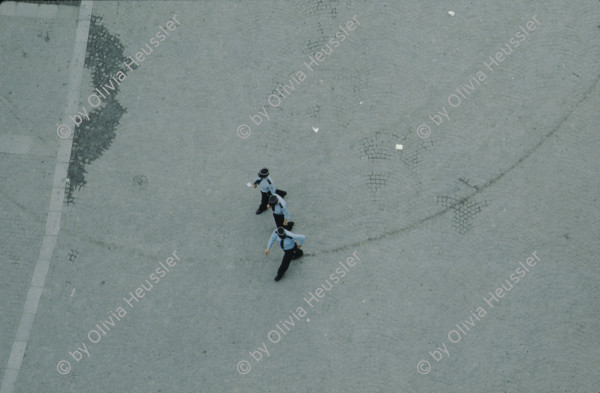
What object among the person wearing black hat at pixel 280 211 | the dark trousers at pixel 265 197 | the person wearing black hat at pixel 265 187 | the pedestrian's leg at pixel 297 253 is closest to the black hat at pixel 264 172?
the person wearing black hat at pixel 265 187

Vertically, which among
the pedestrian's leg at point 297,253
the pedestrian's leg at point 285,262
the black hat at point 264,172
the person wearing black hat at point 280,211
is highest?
the black hat at point 264,172

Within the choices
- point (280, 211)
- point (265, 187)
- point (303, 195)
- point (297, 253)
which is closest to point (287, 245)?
point (280, 211)

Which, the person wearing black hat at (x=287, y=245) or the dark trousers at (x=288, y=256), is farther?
the dark trousers at (x=288, y=256)

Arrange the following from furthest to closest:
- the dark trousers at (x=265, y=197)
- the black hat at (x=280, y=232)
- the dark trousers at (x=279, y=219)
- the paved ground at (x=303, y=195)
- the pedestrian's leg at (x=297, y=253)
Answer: the dark trousers at (x=265, y=197)
the pedestrian's leg at (x=297, y=253)
the dark trousers at (x=279, y=219)
the paved ground at (x=303, y=195)
the black hat at (x=280, y=232)

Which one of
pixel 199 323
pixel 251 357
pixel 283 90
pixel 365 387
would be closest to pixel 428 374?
pixel 365 387

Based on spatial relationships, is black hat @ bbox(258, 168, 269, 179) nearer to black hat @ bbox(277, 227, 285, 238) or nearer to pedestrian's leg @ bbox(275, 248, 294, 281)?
black hat @ bbox(277, 227, 285, 238)

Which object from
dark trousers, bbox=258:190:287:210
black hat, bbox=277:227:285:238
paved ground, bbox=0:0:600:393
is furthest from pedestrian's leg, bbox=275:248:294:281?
dark trousers, bbox=258:190:287:210

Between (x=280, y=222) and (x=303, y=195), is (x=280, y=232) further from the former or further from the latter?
(x=303, y=195)

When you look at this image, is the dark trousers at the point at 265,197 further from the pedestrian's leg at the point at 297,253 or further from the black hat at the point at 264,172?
the pedestrian's leg at the point at 297,253

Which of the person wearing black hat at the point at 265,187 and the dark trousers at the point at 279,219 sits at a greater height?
the person wearing black hat at the point at 265,187
